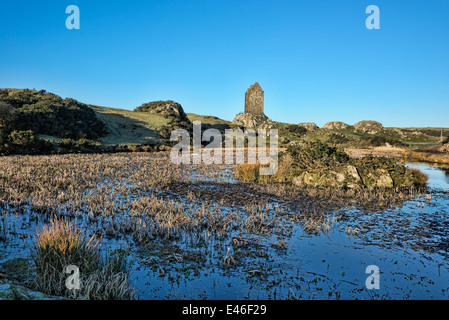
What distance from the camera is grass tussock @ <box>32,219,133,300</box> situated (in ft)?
16.5

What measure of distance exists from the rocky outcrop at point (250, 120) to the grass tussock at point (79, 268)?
84.9 meters

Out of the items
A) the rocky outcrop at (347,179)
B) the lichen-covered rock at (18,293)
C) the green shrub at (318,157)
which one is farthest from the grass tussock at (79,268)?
the green shrub at (318,157)

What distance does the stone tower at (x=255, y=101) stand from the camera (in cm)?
10338

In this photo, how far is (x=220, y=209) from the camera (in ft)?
40.7

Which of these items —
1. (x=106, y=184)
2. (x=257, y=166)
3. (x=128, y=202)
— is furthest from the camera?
(x=257, y=166)

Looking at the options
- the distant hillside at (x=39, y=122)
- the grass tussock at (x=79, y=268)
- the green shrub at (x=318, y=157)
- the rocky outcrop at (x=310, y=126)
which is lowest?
the grass tussock at (x=79, y=268)

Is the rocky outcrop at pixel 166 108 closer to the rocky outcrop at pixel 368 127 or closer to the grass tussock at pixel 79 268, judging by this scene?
the rocky outcrop at pixel 368 127

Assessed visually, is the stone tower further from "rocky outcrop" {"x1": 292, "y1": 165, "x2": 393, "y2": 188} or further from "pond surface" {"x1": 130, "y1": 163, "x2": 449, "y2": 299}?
"pond surface" {"x1": 130, "y1": 163, "x2": 449, "y2": 299}

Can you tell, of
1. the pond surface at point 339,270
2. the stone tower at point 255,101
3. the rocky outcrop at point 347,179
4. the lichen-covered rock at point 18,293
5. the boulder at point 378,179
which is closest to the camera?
the lichen-covered rock at point 18,293

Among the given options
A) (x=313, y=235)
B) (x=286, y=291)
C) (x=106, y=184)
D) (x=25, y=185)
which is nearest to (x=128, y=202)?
(x=106, y=184)

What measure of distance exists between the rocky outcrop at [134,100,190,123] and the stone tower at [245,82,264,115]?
28886 millimetres

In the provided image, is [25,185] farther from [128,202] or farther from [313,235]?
[313,235]

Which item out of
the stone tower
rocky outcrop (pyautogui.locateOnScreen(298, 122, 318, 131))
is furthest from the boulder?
the stone tower

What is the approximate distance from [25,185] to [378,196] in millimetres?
19327
